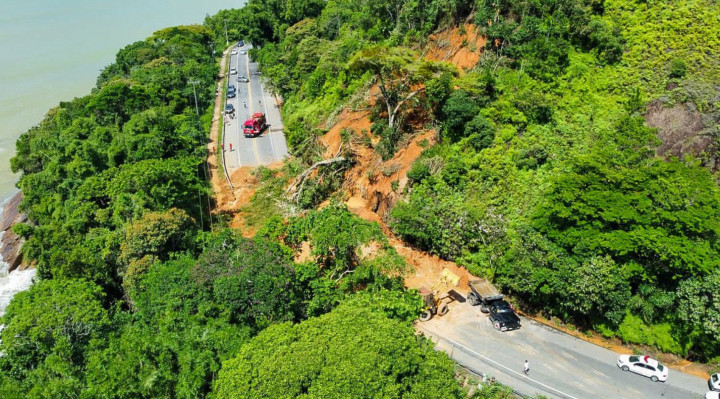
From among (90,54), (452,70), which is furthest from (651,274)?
(90,54)

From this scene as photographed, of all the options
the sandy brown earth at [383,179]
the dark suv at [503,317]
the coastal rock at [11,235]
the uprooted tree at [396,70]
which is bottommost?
the coastal rock at [11,235]

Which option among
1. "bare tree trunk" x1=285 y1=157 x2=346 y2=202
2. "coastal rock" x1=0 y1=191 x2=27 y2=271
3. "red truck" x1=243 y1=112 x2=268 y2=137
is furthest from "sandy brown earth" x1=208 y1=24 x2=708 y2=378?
"coastal rock" x1=0 y1=191 x2=27 y2=271

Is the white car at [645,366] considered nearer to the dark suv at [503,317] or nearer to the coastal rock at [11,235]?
the dark suv at [503,317]

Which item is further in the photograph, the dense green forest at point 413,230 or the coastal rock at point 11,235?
the coastal rock at point 11,235

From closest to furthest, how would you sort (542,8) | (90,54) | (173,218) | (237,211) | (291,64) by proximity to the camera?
1. (173,218)
2. (542,8)
3. (237,211)
4. (291,64)
5. (90,54)

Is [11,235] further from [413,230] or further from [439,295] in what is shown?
[439,295]

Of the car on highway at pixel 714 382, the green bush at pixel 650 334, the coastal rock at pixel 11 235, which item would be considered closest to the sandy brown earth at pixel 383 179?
the green bush at pixel 650 334

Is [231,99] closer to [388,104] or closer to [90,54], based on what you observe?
[388,104]
